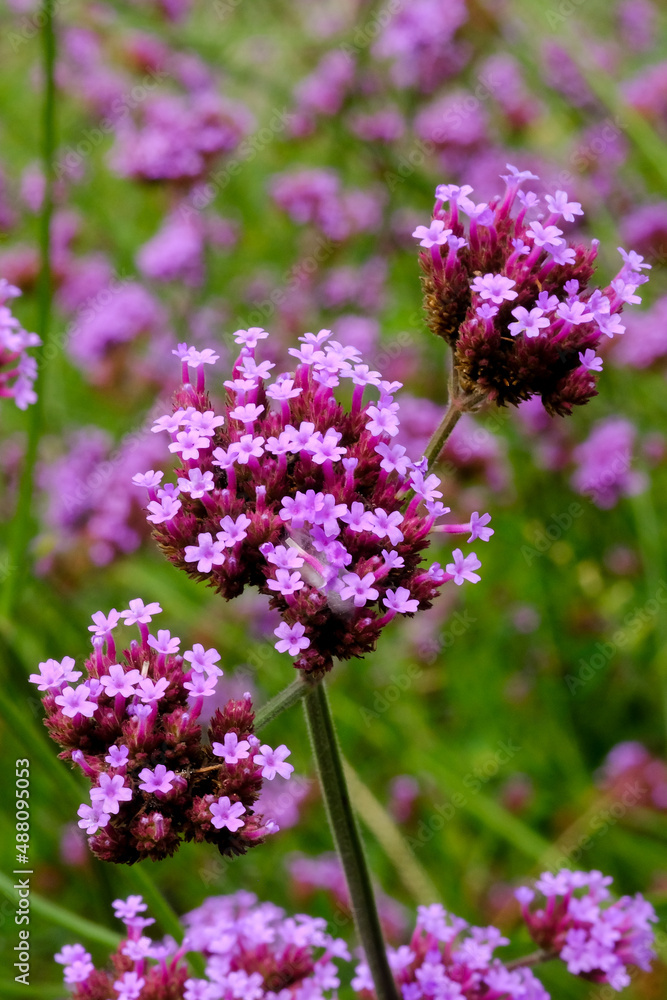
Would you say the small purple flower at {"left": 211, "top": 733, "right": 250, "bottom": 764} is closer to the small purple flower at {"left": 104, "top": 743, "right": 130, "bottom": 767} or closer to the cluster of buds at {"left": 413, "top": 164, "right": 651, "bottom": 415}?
the small purple flower at {"left": 104, "top": 743, "right": 130, "bottom": 767}

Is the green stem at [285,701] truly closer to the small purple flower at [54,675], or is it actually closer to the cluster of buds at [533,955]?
the small purple flower at [54,675]

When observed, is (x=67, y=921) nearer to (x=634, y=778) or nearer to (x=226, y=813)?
(x=226, y=813)

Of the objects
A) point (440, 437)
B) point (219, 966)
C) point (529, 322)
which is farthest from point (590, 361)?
point (219, 966)

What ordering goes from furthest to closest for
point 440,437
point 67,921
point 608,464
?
point 608,464 < point 67,921 < point 440,437

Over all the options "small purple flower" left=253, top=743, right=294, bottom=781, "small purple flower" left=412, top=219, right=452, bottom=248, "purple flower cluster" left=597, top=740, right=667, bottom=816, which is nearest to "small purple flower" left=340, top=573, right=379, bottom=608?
"small purple flower" left=253, top=743, right=294, bottom=781

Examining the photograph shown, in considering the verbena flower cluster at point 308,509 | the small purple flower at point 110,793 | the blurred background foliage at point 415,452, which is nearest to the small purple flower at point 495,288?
the verbena flower cluster at point 308,509
